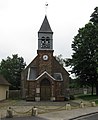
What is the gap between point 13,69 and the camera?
80.1 meters

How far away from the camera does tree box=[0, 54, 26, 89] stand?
7594cm

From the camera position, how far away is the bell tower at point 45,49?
53125mm

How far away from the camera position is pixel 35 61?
57875 mm

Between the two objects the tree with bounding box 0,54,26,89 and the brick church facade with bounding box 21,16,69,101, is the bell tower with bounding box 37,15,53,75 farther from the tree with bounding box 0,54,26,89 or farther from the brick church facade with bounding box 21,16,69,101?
the tree with bounding box 0,54,26,89

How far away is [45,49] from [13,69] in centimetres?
2814

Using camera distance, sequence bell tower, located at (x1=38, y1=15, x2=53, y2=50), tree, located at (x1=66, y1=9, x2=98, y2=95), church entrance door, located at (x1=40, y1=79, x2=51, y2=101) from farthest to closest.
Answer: bell tower, located at (x1=38, y1=15, x2=53, y2=50) < tree, located at (x1=66, y1=9, x2=98, y2=95) < church entrance door, located at (x1=40, y1=79, x2=51, y2=101)

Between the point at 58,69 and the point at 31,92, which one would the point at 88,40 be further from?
the point at 31,92

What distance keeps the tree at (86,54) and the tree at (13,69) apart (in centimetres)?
2426

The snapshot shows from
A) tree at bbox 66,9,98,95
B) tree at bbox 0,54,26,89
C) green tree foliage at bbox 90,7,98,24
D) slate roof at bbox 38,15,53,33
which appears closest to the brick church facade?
slate roof at bbox 38,15,53,33

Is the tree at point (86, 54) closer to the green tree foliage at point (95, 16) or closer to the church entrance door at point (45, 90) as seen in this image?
the green tree foliage at point (95, 16)

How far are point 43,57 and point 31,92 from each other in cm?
687

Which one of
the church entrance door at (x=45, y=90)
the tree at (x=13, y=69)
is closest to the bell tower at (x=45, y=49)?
the church entrance door at (x=45, y=90)

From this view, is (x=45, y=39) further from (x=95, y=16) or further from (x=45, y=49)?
(x=95, y=16)

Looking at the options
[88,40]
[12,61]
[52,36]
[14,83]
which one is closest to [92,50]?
[88,40]
